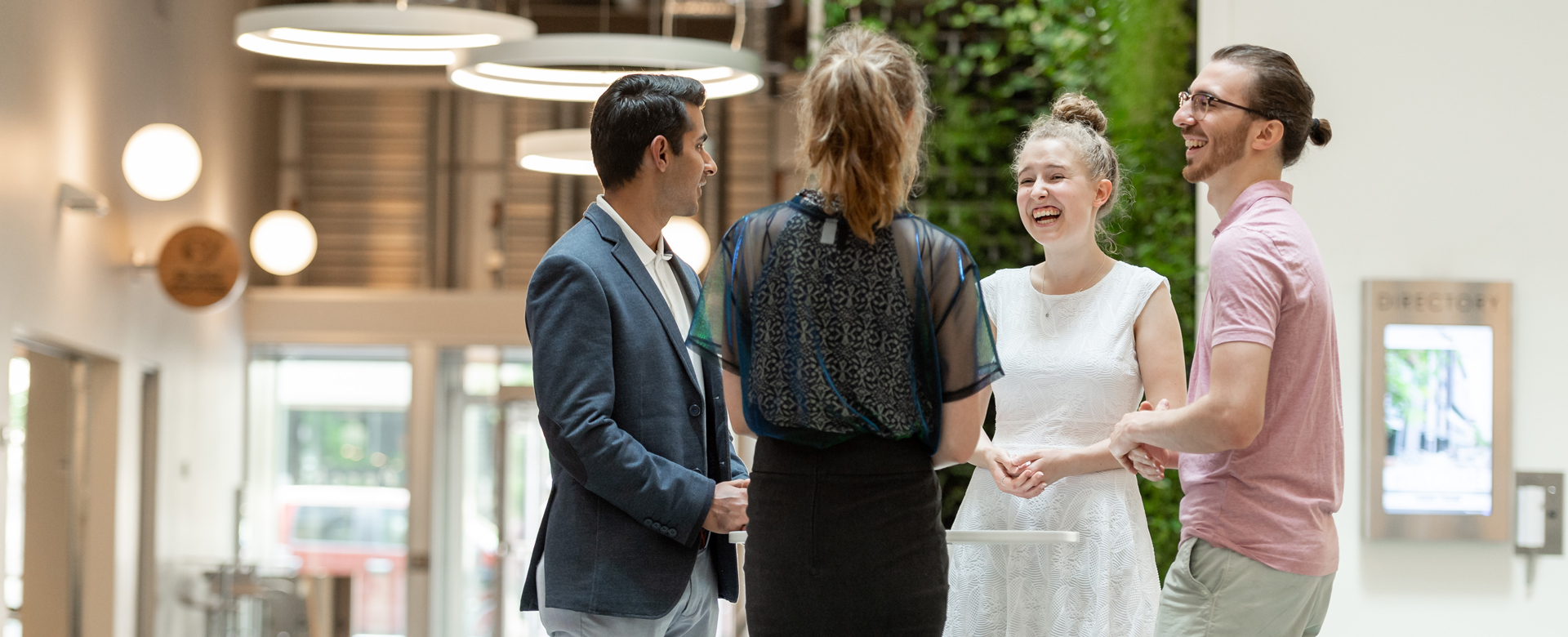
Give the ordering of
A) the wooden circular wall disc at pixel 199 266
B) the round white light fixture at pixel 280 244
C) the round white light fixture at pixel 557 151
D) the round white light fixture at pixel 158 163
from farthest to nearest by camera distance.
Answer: the round white light fixture at pixel 280 244 → the wooden circular wall disc at pixel 199 266 → the round white light fixture at pixel 158 163 → the round white light fixture at pixel 557 151

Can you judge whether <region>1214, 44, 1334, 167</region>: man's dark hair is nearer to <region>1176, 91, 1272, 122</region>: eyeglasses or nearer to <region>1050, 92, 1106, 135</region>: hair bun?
<region>1176, 91, 1272, 122</region>: eyeglasses

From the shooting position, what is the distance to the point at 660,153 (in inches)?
97.4

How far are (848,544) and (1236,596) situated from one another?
0.67 meters

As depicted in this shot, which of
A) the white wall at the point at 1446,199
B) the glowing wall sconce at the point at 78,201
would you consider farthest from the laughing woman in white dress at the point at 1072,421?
the glowing wall sconce at the point at 78,201

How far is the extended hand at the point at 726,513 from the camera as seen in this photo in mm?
2371

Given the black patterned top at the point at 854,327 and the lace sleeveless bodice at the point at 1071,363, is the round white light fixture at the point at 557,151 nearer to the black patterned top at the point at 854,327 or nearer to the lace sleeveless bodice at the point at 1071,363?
the lace sleeveless bodice at the point at 1071,363

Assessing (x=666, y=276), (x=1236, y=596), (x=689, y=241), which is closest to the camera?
(x=1236, y=596)

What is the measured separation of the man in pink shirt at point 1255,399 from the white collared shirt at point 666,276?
2.51 feet

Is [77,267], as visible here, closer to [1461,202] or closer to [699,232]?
[699,232]

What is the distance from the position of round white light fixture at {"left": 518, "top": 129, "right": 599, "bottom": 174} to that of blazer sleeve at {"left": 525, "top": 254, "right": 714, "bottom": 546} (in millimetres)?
4520

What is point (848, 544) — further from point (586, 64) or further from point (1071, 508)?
point (586, 64)

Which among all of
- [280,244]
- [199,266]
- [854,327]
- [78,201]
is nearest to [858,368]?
[854,327]

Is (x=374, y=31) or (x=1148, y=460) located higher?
(x=374, y=31)

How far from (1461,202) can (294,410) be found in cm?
985
